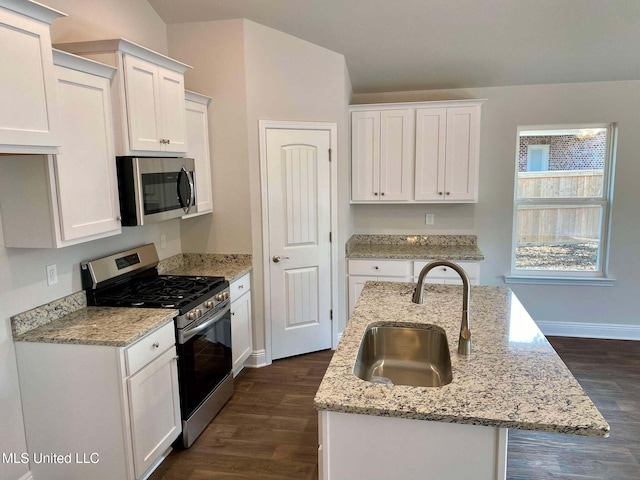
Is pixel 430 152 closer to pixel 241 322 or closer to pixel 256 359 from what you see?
pixel 241 322

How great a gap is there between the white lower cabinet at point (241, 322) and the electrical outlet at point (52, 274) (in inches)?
47.8

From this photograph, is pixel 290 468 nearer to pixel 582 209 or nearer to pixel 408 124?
pixel 408 124

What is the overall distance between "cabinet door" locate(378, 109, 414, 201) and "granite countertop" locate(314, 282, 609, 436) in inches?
91.7

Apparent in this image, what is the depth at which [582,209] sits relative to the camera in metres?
4.53

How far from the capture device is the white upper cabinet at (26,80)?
1782mm

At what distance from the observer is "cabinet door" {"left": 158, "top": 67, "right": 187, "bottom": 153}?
2928 millimetres

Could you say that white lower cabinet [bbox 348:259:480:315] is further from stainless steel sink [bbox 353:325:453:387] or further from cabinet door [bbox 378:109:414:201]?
stainless steel sink [bbox 353:325:453:387]

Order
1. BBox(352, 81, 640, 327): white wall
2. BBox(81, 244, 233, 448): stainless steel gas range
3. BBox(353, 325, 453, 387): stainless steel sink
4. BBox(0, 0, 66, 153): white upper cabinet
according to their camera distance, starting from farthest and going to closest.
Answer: BBox(352, 81, 640, 327): white wall, BBox(81, 244, 233, 448): stainless steel gas range, BBox(353, 325, 453, 387): stainless steel sink, BBox(0, 0, 66, 153): white upper cabinet

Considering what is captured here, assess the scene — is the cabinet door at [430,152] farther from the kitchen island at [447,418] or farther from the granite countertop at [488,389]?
the kitchen island at [447,418]

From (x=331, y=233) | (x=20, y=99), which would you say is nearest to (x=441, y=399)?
(x=20, y=99)

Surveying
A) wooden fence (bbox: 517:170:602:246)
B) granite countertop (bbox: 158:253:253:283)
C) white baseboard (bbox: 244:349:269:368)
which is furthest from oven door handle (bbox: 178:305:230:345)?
wooden fence (bbox: 517:170:602:246)

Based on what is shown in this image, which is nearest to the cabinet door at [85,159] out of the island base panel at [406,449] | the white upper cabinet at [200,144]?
the white upper cabinet at [200,144]

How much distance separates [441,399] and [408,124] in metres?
3.29

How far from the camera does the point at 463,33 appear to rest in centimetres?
360
